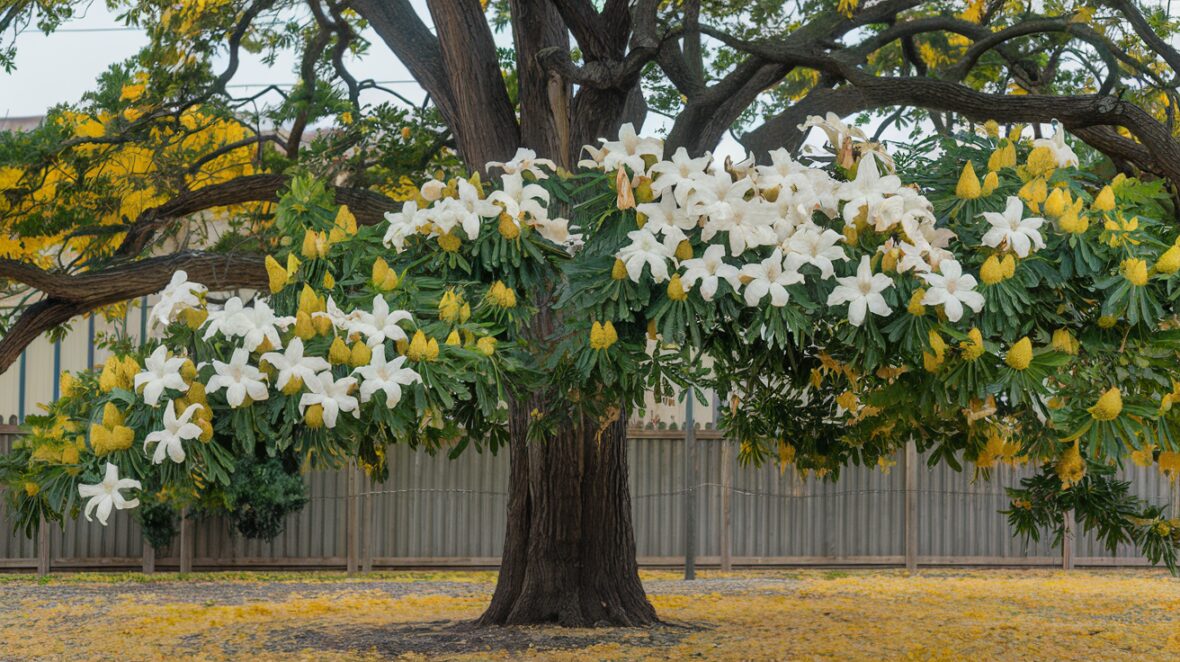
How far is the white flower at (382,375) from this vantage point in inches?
141

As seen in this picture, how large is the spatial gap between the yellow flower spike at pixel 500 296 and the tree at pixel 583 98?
67.3 inches

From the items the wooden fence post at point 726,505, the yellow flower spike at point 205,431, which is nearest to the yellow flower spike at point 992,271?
the yellow flower spike at point 205,431

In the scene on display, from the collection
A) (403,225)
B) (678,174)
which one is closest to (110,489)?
(403,225)

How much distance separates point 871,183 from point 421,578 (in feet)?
29.1

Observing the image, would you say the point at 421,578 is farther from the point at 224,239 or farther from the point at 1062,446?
the point at 1062,446

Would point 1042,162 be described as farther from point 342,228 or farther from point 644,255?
point 342,228

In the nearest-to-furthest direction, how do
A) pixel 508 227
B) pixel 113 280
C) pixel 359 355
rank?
1. pixel 359 355
2. pixel 508 227
3. pixel 113 280

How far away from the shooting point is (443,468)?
12.8m

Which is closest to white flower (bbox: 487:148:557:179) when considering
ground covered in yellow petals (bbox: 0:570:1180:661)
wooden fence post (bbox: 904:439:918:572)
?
ground covered in yellow petals (bbox: 0:570:1180:661)

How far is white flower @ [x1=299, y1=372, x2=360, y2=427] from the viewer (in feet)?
11.6

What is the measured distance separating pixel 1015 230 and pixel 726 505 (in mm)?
9054

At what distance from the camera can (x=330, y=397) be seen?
3.57 m

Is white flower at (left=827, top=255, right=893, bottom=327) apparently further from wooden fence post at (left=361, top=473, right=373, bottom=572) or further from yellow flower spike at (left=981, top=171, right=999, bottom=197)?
wooden fence post at (left=361, top=473, right=373, bottom=572)

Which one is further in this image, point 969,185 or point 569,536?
point 569,536
